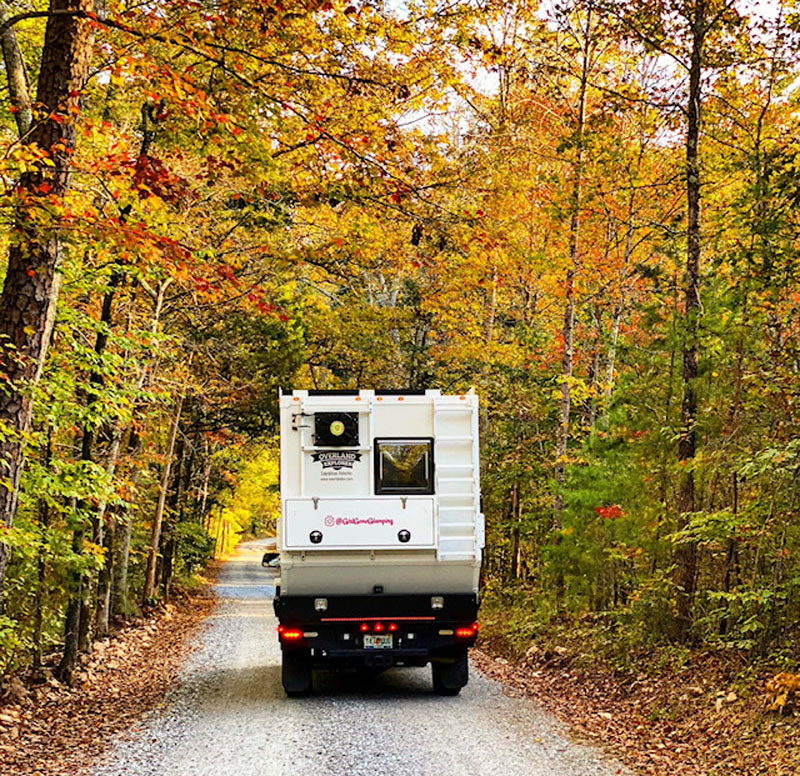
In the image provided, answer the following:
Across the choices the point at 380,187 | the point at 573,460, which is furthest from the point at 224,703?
the point at 573,460

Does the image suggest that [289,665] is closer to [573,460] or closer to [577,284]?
[573,460]

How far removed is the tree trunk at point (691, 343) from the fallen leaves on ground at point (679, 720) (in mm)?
1006

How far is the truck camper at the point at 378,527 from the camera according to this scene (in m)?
9.95

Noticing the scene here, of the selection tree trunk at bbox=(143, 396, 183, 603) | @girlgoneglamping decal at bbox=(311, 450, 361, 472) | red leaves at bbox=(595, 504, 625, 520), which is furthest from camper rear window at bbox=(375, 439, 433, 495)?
tree trunk at bbox=(143, 396, 183, 603)

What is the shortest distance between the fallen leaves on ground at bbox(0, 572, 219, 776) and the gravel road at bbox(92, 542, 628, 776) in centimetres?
34

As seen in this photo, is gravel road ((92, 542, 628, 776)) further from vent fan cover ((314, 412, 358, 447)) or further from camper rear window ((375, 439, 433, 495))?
vent fan cover ((314, 412, 358, 447))

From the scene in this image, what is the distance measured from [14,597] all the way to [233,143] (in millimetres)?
7772

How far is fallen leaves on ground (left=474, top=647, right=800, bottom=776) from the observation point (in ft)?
22.9

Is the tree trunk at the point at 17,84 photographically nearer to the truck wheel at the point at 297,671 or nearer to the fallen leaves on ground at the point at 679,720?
the truck wheel at the point at 297,671

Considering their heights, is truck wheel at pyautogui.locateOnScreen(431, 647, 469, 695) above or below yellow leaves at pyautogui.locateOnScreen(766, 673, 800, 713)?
below

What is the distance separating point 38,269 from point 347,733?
5.19 meters

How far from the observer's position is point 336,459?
10164 millimetres

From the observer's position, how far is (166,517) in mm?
26516

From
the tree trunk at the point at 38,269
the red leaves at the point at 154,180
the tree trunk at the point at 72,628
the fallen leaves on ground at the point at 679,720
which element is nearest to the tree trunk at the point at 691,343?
the fallen leaves on ground at the point at 679,720
